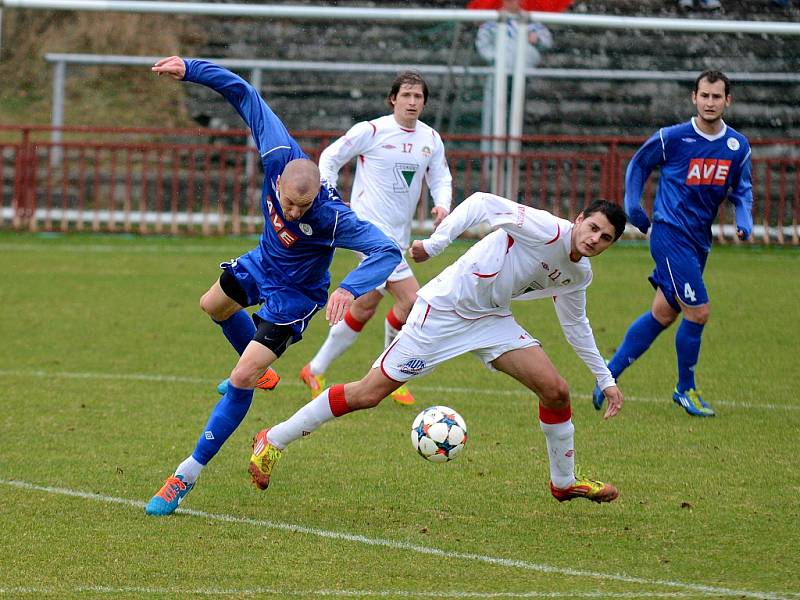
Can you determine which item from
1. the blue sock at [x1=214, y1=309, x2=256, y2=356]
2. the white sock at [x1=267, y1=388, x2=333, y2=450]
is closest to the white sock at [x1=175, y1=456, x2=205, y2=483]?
the white sock at [x1=267, y1=388, x2=333, y2=450]

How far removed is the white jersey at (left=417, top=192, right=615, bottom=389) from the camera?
18.9ft

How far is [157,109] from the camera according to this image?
24.3 metres

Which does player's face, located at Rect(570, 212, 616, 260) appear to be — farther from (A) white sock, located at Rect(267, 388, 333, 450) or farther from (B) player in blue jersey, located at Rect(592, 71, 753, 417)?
(B) player in blue jersey, located at Rect(592, 71, 753, 417)

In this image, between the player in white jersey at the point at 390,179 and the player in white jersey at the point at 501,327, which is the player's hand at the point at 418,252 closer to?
the player in white jersey at the point at 501,327

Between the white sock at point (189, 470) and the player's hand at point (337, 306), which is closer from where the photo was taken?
the player's hand at point (337, 306)

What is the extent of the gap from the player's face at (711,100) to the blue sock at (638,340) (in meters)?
1.44

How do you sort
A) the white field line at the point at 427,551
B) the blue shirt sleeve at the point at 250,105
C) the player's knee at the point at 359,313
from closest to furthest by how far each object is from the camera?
the white field line at the point at 427,551, the blue shirt sleeve at the point at 250,105, the player's knee at the point at 359,313

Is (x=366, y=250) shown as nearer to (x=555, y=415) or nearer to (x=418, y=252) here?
(x=418, y=252)

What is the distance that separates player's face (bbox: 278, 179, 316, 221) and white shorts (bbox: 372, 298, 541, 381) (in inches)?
29.7

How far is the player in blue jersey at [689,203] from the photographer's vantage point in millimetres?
8484

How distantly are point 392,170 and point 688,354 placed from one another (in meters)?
2.51

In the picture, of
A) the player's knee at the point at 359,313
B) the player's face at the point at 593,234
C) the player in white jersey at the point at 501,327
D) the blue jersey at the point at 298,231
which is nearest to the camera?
the player's face at the point at 593,234

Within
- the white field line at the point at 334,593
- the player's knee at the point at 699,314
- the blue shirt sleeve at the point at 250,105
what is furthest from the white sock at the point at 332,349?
the white field line at the point at 334,593

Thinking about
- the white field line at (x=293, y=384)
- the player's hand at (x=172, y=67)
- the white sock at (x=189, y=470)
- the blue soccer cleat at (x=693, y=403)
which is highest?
the player's hand at (x=172, y=67)
